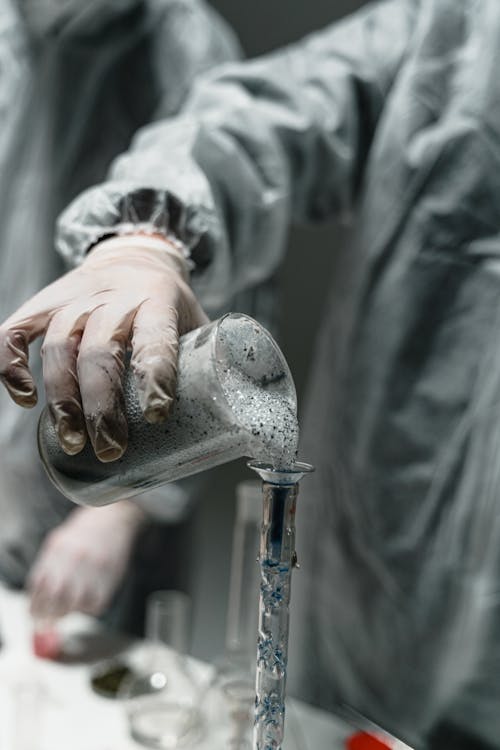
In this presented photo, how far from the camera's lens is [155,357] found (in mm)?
522

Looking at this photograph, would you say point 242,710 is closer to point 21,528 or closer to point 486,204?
point 486,204

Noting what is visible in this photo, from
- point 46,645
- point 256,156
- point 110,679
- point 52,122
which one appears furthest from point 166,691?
point 52,122

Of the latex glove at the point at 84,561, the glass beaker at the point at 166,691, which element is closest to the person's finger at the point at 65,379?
the glass beaker at the point at 166,691

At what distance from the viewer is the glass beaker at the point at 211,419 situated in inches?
20.2

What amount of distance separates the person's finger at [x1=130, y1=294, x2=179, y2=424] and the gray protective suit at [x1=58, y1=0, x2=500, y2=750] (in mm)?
255

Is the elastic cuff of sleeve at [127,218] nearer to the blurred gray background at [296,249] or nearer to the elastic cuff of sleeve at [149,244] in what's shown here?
the elastic cuff of sleeve at [149,244]

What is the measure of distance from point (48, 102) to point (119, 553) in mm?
876

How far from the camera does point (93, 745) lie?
93 cm

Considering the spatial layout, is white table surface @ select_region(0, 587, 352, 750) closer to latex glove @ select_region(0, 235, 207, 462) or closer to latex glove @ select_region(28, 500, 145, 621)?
latex glove @ select_region(28, 500, 145, 621)

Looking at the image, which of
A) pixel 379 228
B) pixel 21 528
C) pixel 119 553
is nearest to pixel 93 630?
pixel 119 553

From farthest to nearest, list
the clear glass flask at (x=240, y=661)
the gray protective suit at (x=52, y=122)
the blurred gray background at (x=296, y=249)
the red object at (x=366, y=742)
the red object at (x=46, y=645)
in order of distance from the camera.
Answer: the blurred gray background at (x=296, y=249) < the gray protective suit at (x=52, y=122) < the red object at (x=46, y=645) < the clear glass flask at (x=240, y=661) < the red object at (x=366, y=742)

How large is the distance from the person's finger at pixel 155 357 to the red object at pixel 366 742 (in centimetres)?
40

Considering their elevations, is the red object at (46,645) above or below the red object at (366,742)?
below

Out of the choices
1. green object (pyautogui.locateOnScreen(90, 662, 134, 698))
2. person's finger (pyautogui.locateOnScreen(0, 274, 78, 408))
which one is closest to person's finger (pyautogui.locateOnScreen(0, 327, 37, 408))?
person's finger (pyautogui.locateOnScreen(0, 274, 78, 408))
